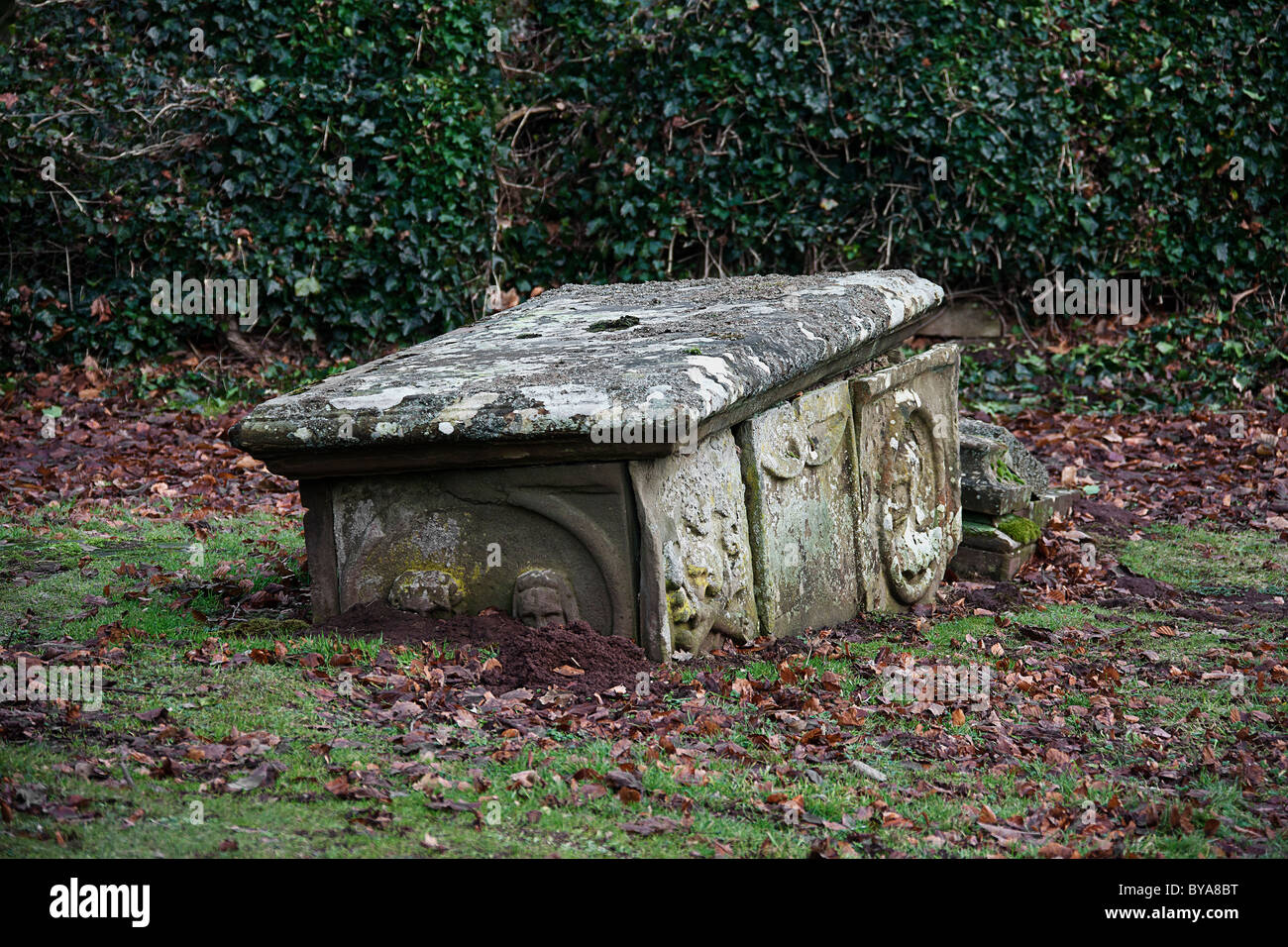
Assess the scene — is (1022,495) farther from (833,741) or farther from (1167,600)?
(833,741)

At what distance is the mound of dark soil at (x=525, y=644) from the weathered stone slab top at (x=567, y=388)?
1.69 feet

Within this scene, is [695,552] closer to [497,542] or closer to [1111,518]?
[497,542]

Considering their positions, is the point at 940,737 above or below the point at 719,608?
below

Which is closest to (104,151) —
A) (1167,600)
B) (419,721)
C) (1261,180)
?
(419,721)

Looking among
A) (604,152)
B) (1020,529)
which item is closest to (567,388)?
Result: (1020,529)

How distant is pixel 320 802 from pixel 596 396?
1.49 m

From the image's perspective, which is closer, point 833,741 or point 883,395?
point 833,741

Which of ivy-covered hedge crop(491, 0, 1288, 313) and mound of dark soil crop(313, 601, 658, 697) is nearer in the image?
mound of dark soil crop(313, 601, 658, 697)

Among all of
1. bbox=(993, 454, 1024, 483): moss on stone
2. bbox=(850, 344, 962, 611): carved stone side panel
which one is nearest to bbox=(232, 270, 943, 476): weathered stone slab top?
bbox=(850, 344, 962, 611): carved stone side panel

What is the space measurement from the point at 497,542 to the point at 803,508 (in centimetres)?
126

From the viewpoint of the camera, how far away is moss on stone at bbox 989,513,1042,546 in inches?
235

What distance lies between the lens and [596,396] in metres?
3.81

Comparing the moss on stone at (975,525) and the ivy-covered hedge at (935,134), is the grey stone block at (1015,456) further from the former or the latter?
the ivy-covered hedge at (935,134)

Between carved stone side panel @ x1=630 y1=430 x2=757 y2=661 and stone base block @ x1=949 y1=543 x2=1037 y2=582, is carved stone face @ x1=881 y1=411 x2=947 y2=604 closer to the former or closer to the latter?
stone base block @ x1=949 y1=543 x2=1037 y2=582
